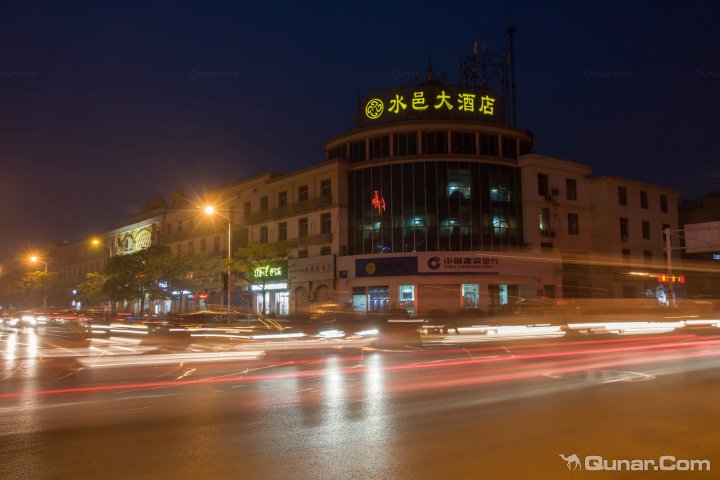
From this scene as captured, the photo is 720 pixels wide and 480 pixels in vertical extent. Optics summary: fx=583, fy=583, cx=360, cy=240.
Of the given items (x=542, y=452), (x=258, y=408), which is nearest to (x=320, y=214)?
(x=258, y=408)

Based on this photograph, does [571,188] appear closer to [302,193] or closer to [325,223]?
[325,223]

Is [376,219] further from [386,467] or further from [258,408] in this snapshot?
[386,467]

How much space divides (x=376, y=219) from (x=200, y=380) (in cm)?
3481

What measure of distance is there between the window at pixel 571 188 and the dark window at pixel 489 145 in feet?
23.5

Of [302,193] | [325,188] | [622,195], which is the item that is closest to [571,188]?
[622,195]

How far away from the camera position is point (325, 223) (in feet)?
162

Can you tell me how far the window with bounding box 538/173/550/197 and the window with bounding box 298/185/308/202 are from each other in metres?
19.9

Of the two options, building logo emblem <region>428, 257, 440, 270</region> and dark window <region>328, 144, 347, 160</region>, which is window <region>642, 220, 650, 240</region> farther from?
dark window <region>328, 144, 347, 160</region>

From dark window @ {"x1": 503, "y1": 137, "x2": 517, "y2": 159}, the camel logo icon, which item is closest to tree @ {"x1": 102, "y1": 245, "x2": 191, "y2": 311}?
dark window @ {"x1": 503, "y1": 137, "x2": 517, "y2": 159}

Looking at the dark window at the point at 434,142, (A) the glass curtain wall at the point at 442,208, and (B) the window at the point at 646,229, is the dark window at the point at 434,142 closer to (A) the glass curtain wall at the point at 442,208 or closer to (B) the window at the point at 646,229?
(A) the glass curtain wall at the point at 442,208

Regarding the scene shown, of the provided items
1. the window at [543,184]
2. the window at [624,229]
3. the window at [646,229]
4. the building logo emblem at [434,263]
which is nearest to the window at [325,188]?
the building logo emblem at [434,263]

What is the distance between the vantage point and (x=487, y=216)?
46.1 m

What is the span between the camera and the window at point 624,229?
5044 cm

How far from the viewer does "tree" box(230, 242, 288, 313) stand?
156ft
